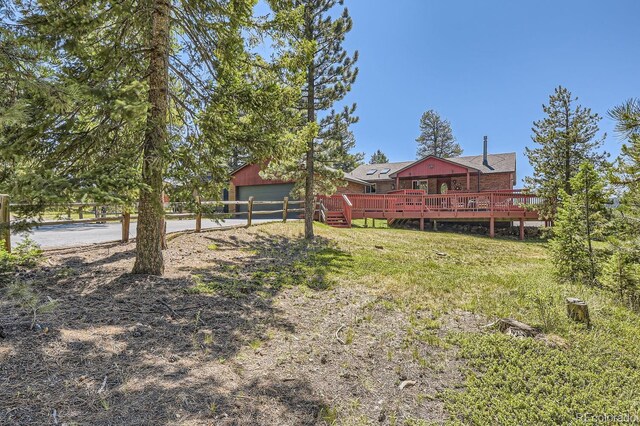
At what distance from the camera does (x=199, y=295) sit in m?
5.16

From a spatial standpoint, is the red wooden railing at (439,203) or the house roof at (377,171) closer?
the red wooden railing at (439,203)

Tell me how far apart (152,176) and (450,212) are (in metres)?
15.4

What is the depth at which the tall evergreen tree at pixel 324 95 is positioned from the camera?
11031 mm

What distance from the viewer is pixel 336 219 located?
1758 centimetres

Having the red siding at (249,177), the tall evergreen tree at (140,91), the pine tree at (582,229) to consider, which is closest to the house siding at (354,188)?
the red siding at (249,177)

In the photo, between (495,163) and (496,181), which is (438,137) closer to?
(495,163)

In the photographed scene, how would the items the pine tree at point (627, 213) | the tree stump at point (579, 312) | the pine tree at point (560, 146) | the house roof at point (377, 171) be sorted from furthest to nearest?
the house roof at point (377, 171) → the pine tree at point (560, 146) → the tree stump at point (579, 312) → the pine tree at point (627, 213)

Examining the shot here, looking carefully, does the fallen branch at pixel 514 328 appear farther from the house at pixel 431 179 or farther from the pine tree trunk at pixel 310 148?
the house at pixel 431 179

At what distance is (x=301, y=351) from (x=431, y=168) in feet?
75.0

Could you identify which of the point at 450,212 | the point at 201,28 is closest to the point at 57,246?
the point at 201,28

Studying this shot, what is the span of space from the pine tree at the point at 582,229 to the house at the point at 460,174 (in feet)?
53.8

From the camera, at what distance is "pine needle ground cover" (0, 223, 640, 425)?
2529mm

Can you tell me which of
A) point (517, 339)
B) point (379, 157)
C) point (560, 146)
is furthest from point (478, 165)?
point (379, 157)

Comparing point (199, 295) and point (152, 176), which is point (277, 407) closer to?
point (199, 295)
